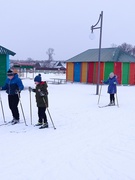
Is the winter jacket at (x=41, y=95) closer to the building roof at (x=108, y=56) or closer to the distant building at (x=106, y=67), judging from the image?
the distant building at (x=106, y=67)

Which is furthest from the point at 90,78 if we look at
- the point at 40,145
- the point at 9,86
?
the point at 40,145

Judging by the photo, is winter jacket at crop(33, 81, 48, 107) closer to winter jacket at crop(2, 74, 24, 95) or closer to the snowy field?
winter jacket at crop(2, 74, 24, 95)

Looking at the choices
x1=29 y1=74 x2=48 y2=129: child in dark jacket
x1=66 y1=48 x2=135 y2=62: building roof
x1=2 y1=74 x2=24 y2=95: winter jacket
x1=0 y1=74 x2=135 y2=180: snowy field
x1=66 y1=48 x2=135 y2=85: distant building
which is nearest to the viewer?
x1=0 y1=74 x2=135 y2=180: snowy field

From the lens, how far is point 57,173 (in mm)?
3850

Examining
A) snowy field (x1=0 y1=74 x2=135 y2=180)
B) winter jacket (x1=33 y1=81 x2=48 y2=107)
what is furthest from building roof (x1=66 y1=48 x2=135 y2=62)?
winter jacket (x1=33 y1=81 x2=48 y2=107)

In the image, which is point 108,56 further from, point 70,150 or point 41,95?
point 70,150

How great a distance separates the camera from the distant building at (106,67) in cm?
2398

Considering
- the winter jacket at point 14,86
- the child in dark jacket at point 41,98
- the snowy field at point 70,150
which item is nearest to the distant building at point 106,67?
the snowy field at point 70,150

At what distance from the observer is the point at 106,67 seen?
24.0 metres

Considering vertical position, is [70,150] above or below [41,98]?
below

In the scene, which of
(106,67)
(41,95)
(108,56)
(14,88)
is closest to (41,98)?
(41,95)

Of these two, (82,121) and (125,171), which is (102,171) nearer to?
(125,171)

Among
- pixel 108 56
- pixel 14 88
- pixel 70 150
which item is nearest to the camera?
pixel 70 150

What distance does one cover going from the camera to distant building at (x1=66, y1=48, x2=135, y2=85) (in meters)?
24.0
